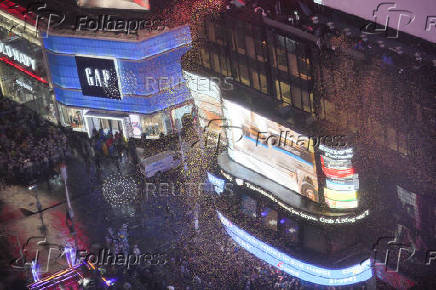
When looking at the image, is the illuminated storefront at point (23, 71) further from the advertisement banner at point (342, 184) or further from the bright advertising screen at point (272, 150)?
the advertisement banner at point (342, 184)

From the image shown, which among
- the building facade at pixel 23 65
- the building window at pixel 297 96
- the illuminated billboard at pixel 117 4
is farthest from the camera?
the building facade at pixel 23 65

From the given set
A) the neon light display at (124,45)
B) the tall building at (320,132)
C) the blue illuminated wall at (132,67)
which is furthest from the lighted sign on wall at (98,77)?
the tall building at (320,132)

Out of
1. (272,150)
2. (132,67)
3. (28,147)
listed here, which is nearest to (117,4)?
(132,67)

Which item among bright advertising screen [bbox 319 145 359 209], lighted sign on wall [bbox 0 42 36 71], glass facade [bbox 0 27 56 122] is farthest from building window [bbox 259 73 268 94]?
lighted sign on wall [bbox 0 42 36 71]

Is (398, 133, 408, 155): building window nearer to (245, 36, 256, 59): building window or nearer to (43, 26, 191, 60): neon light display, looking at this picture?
(245, 36, 256, 59): building window

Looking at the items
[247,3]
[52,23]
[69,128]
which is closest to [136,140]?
[69,128]

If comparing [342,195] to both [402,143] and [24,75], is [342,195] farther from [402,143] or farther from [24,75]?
[24,75]
